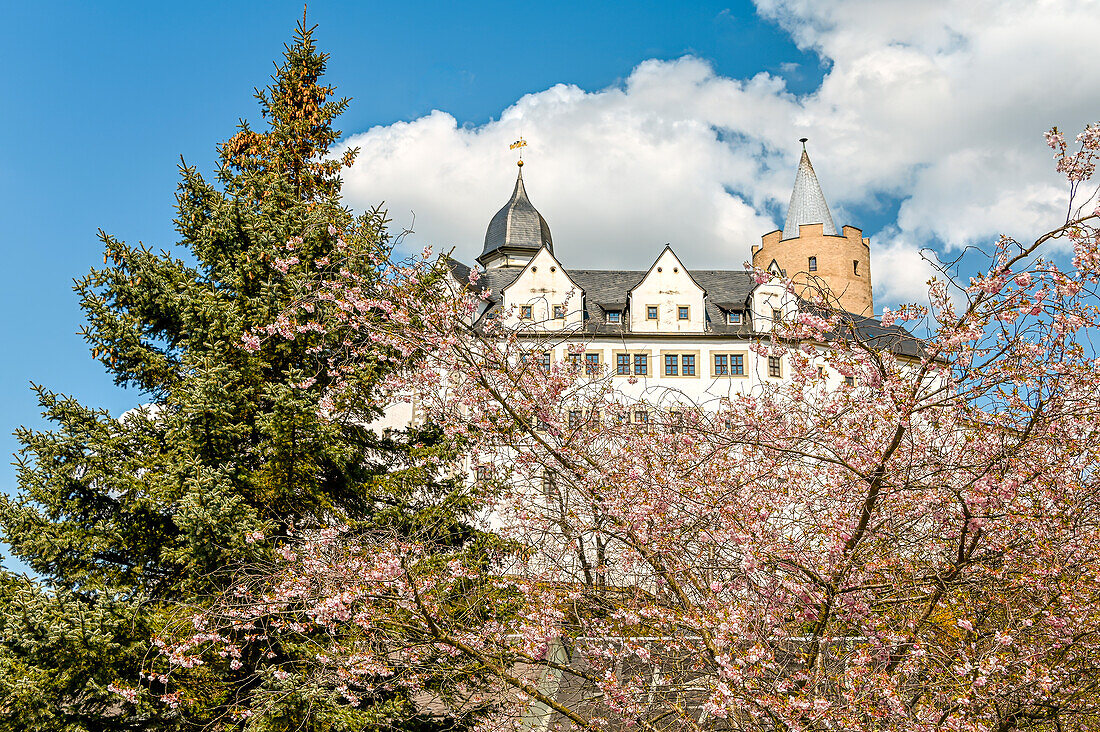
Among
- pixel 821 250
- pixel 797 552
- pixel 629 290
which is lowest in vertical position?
pixel 797 552

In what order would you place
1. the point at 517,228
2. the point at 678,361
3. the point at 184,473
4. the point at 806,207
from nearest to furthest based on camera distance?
1. the point at 184,473
2. the point at 678,361
3. the point at 517,228
4. the point at 806,207

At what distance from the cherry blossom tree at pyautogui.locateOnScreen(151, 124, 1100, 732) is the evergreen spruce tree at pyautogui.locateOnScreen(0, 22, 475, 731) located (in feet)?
2.88

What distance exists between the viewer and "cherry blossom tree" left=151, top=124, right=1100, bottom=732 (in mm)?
5215

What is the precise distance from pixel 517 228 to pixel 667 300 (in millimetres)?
11742

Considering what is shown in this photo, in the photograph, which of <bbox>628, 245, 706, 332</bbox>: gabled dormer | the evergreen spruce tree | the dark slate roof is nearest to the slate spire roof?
the dark slate roof

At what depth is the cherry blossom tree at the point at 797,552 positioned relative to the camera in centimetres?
521

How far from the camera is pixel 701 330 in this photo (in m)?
35.3

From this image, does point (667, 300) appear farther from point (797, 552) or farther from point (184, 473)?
point (797, 552)

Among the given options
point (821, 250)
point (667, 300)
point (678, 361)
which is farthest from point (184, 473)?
point (821, 250)

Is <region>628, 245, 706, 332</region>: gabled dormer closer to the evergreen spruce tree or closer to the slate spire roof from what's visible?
the slate spire roof

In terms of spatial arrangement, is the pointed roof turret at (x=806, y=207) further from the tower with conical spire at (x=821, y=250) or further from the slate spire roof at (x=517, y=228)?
the slate spire roof at (x=517, y=228)

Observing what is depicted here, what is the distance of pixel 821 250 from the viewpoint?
151 ft

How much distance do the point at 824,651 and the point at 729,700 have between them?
0.88m

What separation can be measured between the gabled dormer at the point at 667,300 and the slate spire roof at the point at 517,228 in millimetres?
9197
